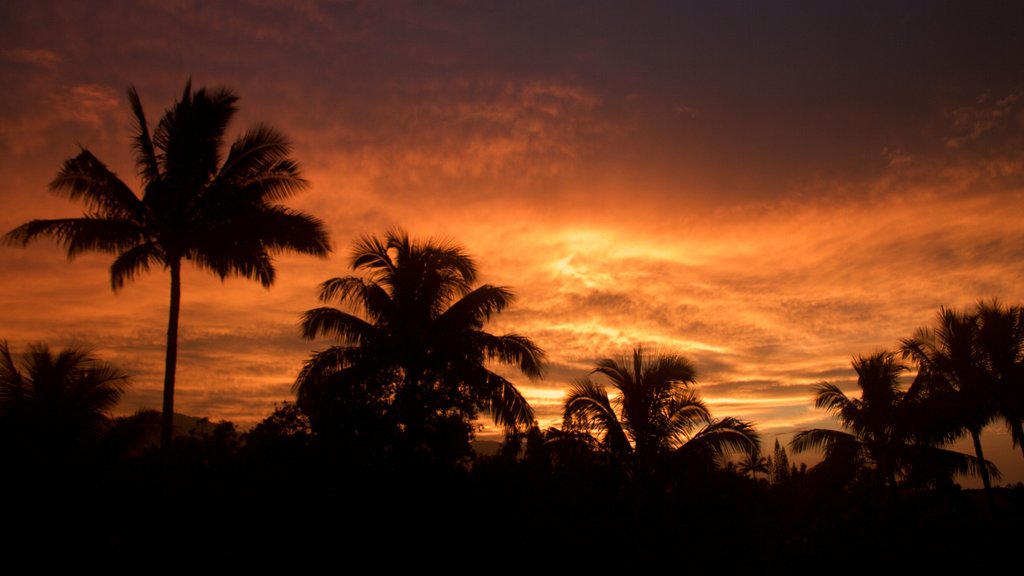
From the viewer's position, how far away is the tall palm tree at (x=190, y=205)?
15234mm

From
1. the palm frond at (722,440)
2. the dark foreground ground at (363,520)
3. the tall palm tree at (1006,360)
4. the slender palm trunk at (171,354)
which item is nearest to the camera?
the dark foreground ground at (363,520)

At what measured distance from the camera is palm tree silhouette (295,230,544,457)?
16.7 m

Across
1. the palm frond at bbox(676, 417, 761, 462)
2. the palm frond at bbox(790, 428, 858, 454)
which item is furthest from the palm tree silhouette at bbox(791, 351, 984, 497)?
the palm frond at bbox(676, 417, 761, 462)

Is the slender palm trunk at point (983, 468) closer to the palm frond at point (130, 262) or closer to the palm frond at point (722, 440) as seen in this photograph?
the palm frond at point (722, 440)

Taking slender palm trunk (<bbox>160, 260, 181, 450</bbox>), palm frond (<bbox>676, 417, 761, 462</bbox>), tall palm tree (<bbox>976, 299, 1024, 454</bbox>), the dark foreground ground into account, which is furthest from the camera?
tall palm tree (<bbox>976, 299, 1024, 454</bbox>)

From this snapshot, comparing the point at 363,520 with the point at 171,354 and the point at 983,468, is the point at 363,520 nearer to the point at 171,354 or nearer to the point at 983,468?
the point at 171,354

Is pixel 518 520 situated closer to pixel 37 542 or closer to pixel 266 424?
pixel 266 424

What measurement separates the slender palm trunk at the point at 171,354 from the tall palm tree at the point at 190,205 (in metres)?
0.03

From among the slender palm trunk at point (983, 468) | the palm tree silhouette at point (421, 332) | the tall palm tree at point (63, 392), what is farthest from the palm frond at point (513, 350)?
the slender palm trunk at point (983, 468)

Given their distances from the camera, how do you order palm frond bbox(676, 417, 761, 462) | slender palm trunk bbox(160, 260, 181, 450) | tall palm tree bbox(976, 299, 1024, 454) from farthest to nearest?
1. tall palm tree bbox(976, 299, 1024, 454)
2. palm frond bbox(676, 417, 761, 462)
3. slender palm trunk bbox(160, 260, 181, 450)

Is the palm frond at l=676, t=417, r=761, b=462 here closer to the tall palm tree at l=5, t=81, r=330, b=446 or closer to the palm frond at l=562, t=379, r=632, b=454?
the palm frond at l=562, t=379, r=632, b=454

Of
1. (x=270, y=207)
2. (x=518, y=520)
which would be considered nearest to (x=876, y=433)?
(x=518, y=520)

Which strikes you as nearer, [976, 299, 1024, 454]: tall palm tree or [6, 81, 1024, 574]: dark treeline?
[6, 81, 1024, 574]: dark treeline

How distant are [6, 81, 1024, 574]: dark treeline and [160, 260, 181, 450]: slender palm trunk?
0.24 ft
